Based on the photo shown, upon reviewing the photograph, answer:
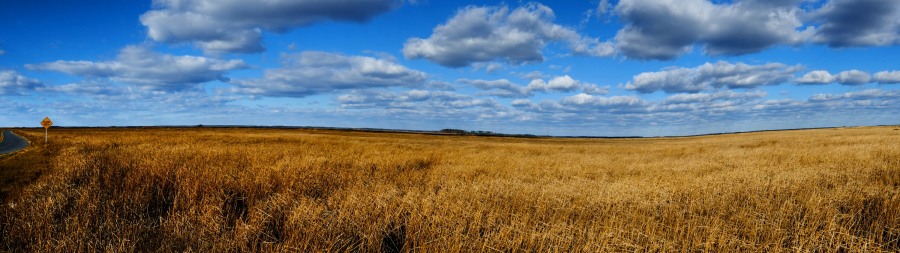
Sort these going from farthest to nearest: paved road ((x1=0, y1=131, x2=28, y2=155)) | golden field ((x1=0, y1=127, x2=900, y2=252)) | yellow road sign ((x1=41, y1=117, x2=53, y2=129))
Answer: yellow road sign ((x1=41, y1=117, x2=53, y2=129)) < paved road ((x1=0, y1=131, x2=28, y2=155)) < golden field ((x1=0, y1=127, x2=900, y2=252))

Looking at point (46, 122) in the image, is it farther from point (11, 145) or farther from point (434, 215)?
point (434, 215)

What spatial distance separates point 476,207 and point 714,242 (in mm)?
3425

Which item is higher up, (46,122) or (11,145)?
(46,122)

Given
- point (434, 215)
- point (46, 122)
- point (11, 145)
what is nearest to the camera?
point (434, 215)

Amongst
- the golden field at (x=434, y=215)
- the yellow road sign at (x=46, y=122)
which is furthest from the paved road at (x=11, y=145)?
the golden field at (x=434, y=215)

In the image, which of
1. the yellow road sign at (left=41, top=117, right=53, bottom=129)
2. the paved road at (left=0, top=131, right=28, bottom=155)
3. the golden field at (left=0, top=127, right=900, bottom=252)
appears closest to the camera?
the golden field at (left=0, top=127, right=900, bottom=252)

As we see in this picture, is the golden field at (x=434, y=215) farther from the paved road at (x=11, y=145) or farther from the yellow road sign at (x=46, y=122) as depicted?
the yellow road sign at (x=46, y=122)

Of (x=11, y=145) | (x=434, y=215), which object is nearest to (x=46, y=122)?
(x=11, y=145)

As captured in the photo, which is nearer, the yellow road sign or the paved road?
the paved road

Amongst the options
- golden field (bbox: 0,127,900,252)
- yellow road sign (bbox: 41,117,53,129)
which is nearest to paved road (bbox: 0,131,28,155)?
yellow road sign (bbox: 41,117,53,129)

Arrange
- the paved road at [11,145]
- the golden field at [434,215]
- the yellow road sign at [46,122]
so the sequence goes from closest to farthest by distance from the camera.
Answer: the golden field at [434,215]
the paved road at [11,145]
the yellow road sign at [46,122]

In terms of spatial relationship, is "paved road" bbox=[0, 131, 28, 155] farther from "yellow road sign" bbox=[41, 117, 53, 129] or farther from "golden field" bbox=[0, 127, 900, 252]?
"golden field" bbox=[0, 127, 900, 252]

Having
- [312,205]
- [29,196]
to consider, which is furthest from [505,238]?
[29,196]

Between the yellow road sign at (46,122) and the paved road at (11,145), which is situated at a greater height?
the yellow road sign at (46,122)
